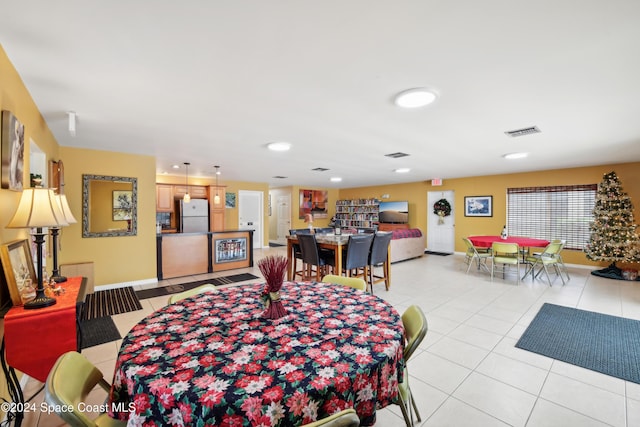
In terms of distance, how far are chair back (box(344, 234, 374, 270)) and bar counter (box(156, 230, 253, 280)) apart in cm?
303

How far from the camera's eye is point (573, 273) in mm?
5719

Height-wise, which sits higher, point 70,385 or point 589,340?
point 70,385

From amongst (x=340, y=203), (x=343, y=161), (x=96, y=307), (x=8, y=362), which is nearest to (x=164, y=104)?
(x=8, y=362)

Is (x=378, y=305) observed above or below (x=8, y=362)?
above

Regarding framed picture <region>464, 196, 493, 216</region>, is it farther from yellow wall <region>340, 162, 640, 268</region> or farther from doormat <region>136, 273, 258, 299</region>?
doormat <region>136, 273, 258, 299</region>

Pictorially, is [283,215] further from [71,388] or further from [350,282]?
[71,388]

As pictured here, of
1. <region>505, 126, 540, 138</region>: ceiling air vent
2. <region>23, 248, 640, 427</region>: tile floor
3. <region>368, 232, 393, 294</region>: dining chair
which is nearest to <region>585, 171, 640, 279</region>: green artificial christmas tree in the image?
<region>23, 248, 640, 427</region>: tile floor

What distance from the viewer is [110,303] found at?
384 cm

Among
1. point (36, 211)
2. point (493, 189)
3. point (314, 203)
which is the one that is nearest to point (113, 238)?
point (36, 211)

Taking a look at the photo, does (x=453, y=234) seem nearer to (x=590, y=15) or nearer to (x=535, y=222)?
(x=535, y=222)

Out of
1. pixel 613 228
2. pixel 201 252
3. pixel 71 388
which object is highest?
pixel 613 228

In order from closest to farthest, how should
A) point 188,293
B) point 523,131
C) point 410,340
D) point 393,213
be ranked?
1. point 410,340
2. point 188,293
3. point 523,131
4. point 393,213

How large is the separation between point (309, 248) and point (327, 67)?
287 centimetres

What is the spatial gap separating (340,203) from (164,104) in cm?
902
